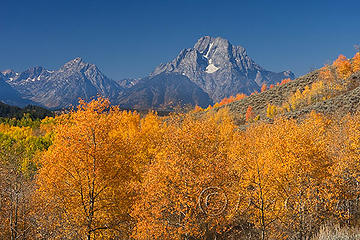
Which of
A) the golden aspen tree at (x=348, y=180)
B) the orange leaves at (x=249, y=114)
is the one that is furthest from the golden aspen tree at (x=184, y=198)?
the orange leaves at (x=249, y=114)

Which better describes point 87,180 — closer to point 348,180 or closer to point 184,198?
point 184,198

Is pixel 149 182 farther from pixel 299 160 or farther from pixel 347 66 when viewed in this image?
pixel 347 66

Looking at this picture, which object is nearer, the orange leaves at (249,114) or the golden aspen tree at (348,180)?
the golden aspen tree at (348,180)

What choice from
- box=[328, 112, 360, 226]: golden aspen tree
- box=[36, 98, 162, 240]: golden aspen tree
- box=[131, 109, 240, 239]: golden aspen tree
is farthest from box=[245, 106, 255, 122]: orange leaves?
box=[131, 109, 240, 239]: golden aspen tree

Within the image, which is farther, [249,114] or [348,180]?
[249,114]

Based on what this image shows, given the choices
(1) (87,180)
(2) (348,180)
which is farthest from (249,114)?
(1) (87,180)

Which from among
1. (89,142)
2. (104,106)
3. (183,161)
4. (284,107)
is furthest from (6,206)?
(284,107)

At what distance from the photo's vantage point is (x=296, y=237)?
19891 millimetres

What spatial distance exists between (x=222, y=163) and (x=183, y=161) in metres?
3.18

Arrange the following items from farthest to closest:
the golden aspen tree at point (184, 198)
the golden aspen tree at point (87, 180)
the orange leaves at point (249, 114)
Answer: the orange leaves at point (249, 114) < the golden aspen tree at point (87, 180) < the golden aspen tree at point (184, 198)

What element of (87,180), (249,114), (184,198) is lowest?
(184,198)

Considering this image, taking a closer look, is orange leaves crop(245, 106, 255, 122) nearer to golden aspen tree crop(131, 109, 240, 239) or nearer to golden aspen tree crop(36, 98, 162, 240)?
golden aspen tree crop(36, 98, 162, 240)

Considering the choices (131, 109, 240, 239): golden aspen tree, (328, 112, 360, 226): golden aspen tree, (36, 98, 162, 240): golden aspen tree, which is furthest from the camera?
(36, 98, 162, 240): golden aspen tree

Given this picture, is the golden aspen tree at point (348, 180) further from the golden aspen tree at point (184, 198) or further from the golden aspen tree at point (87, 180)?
the golden aspen tree at point (87, 180)
